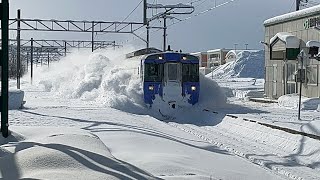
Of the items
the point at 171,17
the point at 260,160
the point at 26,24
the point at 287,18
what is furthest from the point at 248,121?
the point at 26,24

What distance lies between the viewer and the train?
22.5 m

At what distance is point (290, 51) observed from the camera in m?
27.2

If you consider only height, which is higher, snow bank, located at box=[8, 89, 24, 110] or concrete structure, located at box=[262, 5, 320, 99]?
concrete structure, located at box=[262, 5, 320, 99]

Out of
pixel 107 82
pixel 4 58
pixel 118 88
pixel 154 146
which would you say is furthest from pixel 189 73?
pixel 4 58

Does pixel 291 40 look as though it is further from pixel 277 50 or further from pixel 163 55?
pixel 163 55

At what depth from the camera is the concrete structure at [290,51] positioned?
2623 cm

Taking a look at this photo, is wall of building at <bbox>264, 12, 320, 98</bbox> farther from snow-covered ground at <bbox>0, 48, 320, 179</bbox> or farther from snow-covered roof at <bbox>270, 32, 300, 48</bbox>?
snow-covered ground at <bbox>0, 48, 320, 179</bbox>

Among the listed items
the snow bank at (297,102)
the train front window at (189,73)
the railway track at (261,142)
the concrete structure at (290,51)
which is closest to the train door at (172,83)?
the train front window at (189,73)

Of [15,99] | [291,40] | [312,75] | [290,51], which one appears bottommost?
[15,99]

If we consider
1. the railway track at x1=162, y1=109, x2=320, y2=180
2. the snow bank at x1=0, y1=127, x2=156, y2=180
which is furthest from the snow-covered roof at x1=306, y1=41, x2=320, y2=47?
the snow bank at x1=0, y1=127, x2=156, y2=180

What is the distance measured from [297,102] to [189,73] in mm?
6274

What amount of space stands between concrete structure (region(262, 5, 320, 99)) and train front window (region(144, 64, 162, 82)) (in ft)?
21.2

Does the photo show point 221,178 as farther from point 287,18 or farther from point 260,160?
point 287,18

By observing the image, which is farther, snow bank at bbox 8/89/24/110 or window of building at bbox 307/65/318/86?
window of building at bbox 307/65/318/86
